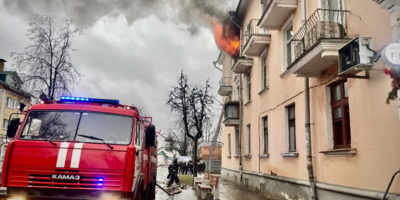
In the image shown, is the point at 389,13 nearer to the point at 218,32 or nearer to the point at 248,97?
the point at 248,97

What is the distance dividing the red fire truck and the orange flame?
15.2 m

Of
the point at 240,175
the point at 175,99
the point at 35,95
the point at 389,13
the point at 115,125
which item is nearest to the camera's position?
the point at 389,13

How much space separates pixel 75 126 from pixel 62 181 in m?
1.09

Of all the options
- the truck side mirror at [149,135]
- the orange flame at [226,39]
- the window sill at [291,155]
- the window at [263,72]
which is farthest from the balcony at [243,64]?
the truck side mirror at [149,135]

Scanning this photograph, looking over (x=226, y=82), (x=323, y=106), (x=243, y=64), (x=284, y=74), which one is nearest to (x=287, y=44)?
(x=284, y=74)

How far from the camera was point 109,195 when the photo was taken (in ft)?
18.9

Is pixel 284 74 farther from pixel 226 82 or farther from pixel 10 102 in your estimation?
pixel 10 102

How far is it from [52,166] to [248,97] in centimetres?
1343

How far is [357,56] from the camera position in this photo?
20.1ft

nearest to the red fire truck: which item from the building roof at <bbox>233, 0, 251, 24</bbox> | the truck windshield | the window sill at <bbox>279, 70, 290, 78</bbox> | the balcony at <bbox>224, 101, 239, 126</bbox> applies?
the truck windshield

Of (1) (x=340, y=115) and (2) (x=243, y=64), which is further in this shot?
(2) (x=243, y=64)

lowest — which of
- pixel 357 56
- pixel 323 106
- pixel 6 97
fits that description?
pixel 323 106

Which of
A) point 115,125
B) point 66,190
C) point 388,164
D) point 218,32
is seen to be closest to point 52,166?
point 66,190

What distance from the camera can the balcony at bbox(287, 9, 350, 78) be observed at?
741cm
